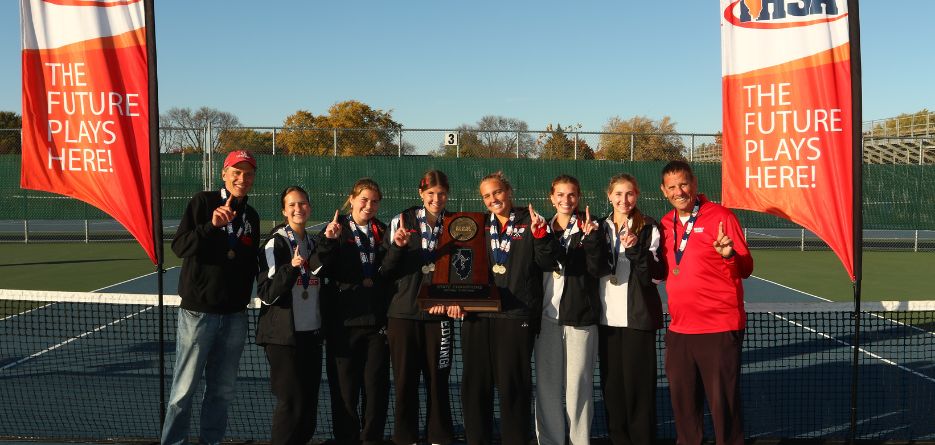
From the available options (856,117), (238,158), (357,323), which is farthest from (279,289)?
(856,117)

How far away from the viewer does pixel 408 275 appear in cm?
431

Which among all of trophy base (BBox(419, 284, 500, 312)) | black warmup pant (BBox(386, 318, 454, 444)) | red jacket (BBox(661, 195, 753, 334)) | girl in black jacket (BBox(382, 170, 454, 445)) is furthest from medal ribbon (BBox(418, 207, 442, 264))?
red jacket (BBox(661, 195, 753, 334))

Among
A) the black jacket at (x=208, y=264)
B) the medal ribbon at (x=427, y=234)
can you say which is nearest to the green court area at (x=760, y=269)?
the black jacket at (x=208, y=264)

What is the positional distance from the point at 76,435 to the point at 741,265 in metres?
4.69

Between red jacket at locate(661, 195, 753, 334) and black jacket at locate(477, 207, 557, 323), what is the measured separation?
78 cm

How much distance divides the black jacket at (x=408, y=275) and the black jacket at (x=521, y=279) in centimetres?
37

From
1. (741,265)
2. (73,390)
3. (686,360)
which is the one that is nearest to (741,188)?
(741,265)

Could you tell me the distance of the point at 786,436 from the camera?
5199mm

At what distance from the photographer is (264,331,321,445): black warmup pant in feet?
14.0

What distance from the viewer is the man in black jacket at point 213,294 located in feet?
13.6

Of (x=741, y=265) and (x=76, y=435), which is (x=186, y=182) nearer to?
(x=76, y=435)

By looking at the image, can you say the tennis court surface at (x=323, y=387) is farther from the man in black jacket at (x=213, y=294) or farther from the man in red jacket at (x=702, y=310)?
the man in red jacket at (x=702, y=310)

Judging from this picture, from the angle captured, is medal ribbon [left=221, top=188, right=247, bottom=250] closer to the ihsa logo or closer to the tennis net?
the tennis net

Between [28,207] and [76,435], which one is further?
[28,207]
